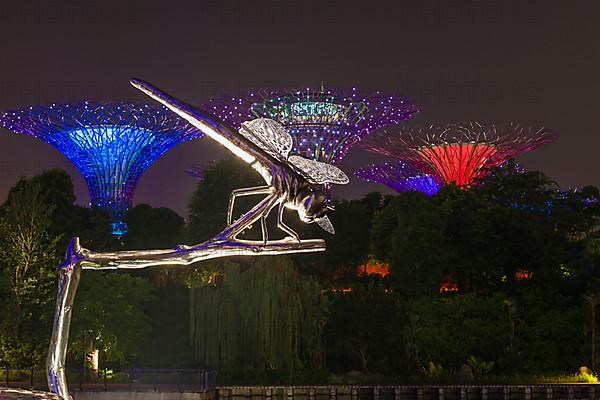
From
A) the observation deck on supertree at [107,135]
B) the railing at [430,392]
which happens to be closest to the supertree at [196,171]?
the observation deck on supertree at [107,135]

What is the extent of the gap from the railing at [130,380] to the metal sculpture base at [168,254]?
14.5 m

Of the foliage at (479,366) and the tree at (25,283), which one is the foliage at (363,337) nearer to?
the foliage at (479,366)

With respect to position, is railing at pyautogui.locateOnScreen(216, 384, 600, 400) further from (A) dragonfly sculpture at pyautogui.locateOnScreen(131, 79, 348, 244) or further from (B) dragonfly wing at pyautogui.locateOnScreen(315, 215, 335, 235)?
(A) dragonfly sculpture at pyautogui.locateOnScreen(131, 79, 348, 244)

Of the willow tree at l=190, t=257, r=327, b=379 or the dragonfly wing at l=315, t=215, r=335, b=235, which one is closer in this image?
the dragonfly wing at l=315, t=215, r=335, b=235

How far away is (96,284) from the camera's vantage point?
83.7ft

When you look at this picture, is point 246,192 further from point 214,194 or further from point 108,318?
point 214,194

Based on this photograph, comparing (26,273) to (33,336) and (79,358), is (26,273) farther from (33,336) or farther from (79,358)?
(79,358)

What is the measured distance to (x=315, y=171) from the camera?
27.4ft

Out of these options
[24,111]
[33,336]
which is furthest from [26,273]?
[24,111]

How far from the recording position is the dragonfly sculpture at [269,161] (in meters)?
8.02

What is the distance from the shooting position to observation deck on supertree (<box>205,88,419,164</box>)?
124 feet

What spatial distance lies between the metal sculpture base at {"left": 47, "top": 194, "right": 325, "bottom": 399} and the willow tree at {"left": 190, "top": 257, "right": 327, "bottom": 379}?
16.5 metres

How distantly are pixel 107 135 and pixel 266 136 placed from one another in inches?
1324

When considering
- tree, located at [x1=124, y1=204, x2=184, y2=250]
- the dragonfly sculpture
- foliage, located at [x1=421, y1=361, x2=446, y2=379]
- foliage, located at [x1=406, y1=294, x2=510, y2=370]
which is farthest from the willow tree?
tree, located at [x1=124, y1=204, x2=184, y2=250]
